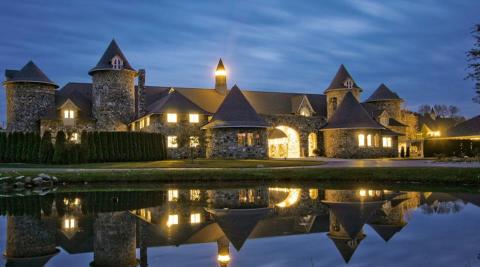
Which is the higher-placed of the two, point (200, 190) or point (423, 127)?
point (423, 127)

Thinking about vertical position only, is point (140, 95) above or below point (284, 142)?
above

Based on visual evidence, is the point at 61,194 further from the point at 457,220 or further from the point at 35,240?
the point at 457,220

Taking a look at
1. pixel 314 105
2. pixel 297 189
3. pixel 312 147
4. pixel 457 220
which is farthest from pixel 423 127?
pixel 457 220

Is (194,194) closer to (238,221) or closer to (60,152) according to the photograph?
(238,221)

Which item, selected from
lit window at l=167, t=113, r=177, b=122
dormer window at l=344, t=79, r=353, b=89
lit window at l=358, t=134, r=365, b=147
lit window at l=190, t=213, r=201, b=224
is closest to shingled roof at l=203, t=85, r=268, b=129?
lit window at l=167, t=113, r=177, b=122

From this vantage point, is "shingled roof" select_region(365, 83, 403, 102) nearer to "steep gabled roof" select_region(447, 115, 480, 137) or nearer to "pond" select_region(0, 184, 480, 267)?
"steep gabled roof" select_region(447, 115, 480, 137)

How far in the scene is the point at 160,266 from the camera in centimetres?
904

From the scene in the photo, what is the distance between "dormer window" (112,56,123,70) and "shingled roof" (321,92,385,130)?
68.6 ft

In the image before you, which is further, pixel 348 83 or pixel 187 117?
pixel 348 83

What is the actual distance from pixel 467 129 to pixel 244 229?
4419cm

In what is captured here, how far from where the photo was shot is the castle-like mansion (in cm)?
3941

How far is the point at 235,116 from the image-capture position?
39281mm

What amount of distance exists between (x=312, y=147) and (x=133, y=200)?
3219 centimetres

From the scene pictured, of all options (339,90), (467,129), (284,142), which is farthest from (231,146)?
(467,129)
